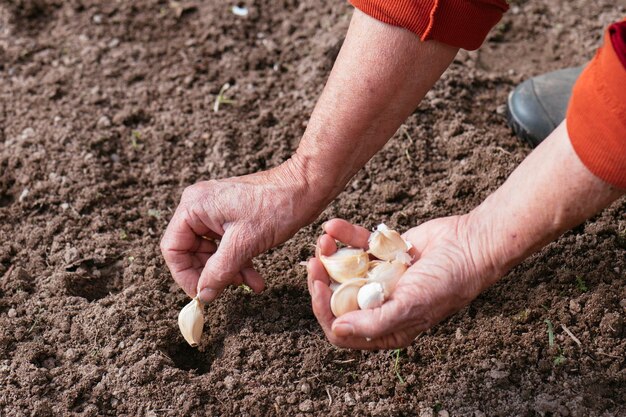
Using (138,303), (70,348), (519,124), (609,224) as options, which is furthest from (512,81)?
(70,348)

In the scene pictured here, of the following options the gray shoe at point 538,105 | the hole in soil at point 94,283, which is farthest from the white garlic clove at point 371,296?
the gray shoe at point 538,105

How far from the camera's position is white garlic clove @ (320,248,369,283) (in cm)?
198

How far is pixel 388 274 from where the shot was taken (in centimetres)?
193

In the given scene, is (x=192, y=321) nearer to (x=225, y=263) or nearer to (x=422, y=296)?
(x=225, y=263)

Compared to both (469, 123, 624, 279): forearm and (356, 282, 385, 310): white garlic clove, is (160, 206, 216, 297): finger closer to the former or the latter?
(356, 282, 385, 310): white garlic clove

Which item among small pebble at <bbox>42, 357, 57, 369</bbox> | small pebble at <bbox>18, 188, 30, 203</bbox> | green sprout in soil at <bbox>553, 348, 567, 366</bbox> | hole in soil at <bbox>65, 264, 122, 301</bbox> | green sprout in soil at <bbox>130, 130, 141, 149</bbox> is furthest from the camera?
green sprout in soil at <bbox>130, 130, 141, 149</bbox>

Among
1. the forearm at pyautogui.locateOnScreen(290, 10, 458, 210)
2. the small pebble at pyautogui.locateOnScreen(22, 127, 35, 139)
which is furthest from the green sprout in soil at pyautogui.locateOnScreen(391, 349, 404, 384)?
the small pebble at pyautogui.locateOnScreen(22, 127, 35, 139)

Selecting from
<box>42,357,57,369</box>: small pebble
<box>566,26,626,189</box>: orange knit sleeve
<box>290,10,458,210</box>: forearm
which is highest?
<box>566,26,626,189</box>: orange knit sleeve

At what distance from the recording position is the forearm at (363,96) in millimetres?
1959

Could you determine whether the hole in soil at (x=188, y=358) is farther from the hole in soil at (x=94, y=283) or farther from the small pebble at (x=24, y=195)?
the small pebble at (x=24, y=195)

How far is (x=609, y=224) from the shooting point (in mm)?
2404

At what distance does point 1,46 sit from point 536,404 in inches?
106

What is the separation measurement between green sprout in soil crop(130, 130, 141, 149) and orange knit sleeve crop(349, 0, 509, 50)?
1.28 metres

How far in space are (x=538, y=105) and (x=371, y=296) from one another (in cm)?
128
